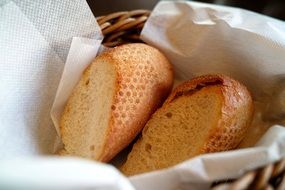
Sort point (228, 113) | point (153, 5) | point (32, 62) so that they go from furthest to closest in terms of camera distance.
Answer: point (153, 5) → point (32, 62) → point (228, 113)

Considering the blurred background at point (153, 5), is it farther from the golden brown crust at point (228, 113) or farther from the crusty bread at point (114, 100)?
the golden brown crust at point (228, 113)

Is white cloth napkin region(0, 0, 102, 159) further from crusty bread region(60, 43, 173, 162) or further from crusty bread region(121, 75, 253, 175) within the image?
crusty bread region(121, 75, 253, 175)

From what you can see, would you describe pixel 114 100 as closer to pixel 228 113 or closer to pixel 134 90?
pixel 134 90

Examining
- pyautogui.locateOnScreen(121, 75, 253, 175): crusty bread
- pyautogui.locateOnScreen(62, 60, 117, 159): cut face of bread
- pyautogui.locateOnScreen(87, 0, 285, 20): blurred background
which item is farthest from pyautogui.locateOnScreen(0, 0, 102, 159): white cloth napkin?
pyautogui.locateOnScreen(87, 0, 285, 20): blurred background

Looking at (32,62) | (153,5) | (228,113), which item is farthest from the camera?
(153,5)

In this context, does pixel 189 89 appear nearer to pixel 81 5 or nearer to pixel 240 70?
pixel 240 70

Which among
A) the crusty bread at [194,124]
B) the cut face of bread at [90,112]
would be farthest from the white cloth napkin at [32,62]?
the crusty bread at [194,124]


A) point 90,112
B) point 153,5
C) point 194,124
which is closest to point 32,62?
point 90,112
